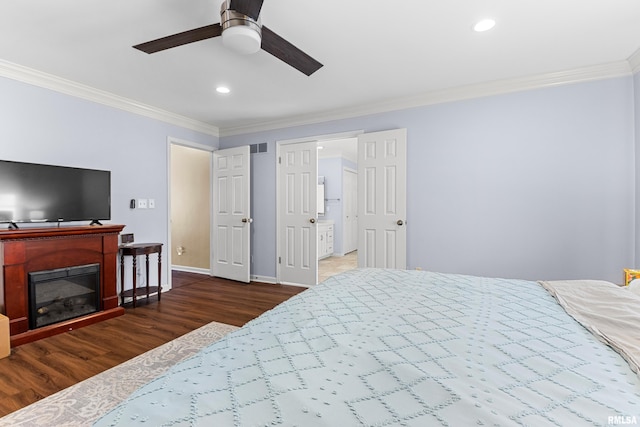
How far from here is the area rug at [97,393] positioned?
161 centimetres

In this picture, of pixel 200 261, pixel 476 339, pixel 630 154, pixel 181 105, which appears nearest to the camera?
pixel 476 339

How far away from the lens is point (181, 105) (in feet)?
12.7

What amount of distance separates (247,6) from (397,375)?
181cm

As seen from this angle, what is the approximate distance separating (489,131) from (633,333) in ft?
9.05

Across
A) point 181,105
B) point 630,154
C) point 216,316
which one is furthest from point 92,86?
point 630,154

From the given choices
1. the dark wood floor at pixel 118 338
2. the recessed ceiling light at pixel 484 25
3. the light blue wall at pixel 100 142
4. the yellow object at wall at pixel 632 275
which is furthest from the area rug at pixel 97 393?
the yellow object at wall at pixel 632 275

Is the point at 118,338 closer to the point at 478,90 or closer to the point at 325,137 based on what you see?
the point at 325,137

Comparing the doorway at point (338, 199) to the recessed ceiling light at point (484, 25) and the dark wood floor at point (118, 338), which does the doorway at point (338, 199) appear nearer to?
the dark wood floor at point (118, 338)

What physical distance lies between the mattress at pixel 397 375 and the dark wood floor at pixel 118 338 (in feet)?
6.07

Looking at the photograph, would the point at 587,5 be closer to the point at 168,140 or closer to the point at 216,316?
the point at 216,316

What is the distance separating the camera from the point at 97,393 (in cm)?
183

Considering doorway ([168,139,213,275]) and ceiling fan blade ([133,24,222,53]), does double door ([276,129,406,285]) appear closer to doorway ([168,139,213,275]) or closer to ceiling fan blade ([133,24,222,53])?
doorway ([168,139,213,275])

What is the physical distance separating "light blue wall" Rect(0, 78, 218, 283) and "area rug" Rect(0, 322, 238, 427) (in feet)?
6.80

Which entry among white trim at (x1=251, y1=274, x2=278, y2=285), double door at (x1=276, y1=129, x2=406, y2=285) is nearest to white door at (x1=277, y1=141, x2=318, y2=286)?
double door at (x1=276, y1=129, x2=406, y2=285)
